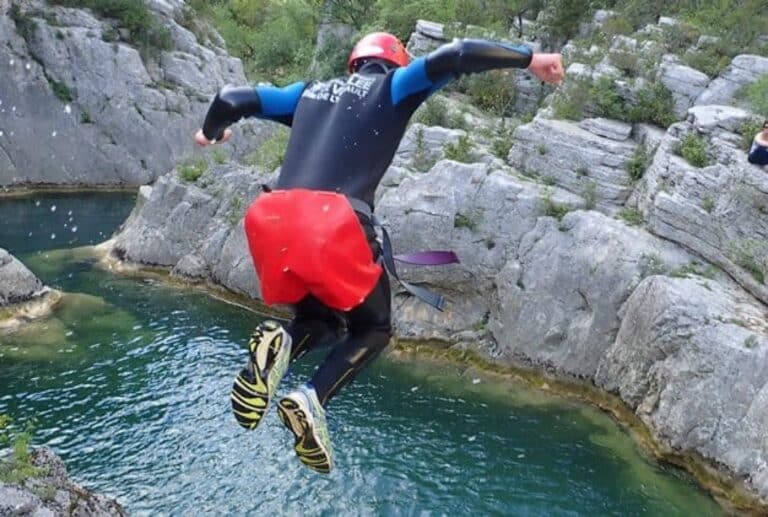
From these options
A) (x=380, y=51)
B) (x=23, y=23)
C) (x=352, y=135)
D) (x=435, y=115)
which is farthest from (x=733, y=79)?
(x=23, y=23)

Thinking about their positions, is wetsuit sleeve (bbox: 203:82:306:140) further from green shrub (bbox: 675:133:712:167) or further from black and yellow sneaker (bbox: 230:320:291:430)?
green shrub (bbox: 675:133:712:167)

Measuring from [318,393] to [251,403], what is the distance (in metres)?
0.44

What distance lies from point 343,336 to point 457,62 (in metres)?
1.80

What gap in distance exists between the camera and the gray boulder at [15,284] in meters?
13.5

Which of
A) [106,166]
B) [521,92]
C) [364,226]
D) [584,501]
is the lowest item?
[106,166]

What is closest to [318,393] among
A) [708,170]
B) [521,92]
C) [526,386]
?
[526,386]

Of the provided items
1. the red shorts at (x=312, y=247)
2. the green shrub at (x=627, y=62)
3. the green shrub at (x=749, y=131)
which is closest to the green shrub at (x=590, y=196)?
the green shrub at (x=749, y=131)

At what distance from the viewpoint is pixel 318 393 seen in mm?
4379

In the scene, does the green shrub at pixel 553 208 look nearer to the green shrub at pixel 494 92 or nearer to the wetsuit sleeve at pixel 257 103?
the green shrub at pixel 494 92

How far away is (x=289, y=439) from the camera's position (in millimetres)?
9648

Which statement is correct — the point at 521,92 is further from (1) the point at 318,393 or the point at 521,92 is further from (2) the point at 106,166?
(2) the point at 106,166

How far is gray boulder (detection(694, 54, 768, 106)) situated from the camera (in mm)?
13320

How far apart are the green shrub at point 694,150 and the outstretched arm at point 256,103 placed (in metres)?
8.68

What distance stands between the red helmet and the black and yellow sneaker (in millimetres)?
1815
